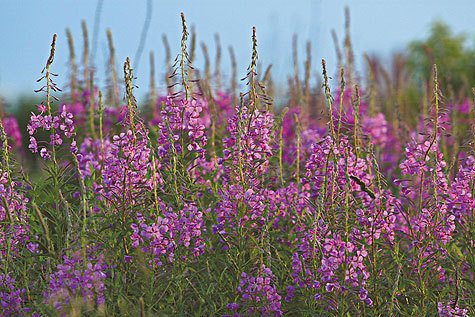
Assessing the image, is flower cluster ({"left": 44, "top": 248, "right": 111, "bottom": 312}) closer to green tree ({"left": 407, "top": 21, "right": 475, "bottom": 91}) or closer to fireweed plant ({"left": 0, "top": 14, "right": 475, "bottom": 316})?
fireweed plant ({"left": 0, "top": 14, "right": 475, "bottom": 316})

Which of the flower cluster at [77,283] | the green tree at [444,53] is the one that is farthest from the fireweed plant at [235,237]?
the green tree at [444,53]

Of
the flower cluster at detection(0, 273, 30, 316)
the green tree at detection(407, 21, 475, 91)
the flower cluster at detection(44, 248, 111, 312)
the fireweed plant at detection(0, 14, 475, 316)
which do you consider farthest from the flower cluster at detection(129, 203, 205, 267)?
the green tree at detection(407, 21, 475, 91)

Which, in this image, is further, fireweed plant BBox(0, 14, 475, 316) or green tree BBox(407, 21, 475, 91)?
green tree BBox(407, 21, 475, 91)

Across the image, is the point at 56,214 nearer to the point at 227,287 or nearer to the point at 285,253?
the point at 227,287

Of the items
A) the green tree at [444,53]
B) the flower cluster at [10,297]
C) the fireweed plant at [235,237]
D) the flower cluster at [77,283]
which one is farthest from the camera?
the green tree at [444,53]

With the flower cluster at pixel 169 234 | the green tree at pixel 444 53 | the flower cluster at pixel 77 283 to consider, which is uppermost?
the green tree at pixel 444 53

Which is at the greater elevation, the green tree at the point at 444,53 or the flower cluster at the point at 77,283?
the green tree at the point at 444,53

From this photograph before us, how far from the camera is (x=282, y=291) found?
2.70 m

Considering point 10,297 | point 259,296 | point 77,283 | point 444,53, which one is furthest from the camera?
point 444,53

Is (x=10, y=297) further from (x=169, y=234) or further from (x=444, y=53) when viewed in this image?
(x=444, y=53)

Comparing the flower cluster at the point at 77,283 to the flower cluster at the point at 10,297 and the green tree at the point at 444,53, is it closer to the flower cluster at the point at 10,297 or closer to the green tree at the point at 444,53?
the flower cluster at the point at 10,297

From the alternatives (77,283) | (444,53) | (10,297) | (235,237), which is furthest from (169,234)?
(444,53)

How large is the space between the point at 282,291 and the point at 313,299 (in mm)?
273

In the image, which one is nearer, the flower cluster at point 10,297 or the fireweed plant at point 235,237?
the fireweed plant at point 235,237
